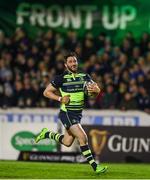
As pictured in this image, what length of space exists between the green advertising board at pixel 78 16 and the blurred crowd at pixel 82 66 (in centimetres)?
58

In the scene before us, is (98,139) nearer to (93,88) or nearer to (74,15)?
(93,88)

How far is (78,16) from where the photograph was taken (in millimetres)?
27656

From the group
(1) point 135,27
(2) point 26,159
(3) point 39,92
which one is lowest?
(2) point 26,159

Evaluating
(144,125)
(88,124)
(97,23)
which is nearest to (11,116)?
(88,124)

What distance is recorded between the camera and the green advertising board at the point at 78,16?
89.8ft

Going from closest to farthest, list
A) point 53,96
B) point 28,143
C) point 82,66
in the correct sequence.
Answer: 1. point 53,96
2. point 28,143
3. point 82,66

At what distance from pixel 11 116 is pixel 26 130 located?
0.74 metres

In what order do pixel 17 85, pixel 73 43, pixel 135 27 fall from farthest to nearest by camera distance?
pixel 135 27, pixel 73 43, pixel 17 85

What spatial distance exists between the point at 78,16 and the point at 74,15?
147 mm

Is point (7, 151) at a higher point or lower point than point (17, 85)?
lower

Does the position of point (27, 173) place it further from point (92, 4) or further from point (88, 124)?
point (92, 4)

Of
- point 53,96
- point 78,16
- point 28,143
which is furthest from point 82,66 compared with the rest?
point 53,96

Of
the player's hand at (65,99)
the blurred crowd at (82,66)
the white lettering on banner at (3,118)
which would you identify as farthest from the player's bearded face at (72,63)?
the blurred crowd at (82,66)

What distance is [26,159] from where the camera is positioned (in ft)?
68.1
